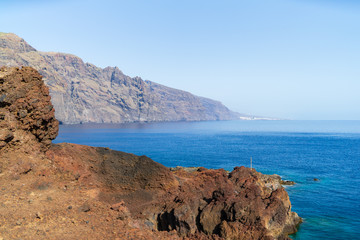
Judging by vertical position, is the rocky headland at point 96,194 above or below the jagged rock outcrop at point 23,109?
below

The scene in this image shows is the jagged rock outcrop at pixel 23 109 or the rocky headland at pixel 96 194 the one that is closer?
the rocky headland at pixel 96 194

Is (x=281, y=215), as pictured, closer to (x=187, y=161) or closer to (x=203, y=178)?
(x=203, y=178)

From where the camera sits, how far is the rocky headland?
1938cm

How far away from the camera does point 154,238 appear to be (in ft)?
64.4

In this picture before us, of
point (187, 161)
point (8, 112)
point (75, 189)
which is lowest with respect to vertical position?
point (187, 161)

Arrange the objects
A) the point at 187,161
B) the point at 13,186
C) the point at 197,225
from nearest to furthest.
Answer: the point at 13,186 → the point at 197,225 → the point at 187,161

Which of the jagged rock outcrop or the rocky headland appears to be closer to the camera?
the rocky headland

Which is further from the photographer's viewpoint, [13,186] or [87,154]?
[87,154]

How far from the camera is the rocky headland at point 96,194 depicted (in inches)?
763

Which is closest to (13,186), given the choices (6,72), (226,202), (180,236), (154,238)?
(6,72)

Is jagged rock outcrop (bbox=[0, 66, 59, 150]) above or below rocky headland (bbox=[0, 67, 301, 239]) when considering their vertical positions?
above

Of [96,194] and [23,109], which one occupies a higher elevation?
[23,109]

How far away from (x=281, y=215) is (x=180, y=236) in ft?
32.7

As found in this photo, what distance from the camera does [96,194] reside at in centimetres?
2602
